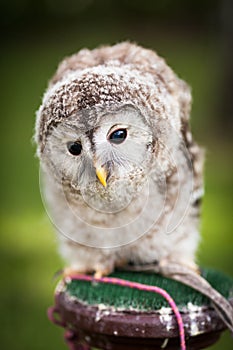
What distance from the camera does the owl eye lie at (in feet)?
3.32

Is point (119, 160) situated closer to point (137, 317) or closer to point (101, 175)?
point (101, 175)

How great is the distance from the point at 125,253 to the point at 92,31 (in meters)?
5.64

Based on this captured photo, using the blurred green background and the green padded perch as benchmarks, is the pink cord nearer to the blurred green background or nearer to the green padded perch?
the green padded perch

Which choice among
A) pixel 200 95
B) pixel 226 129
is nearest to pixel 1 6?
pixel 200 95

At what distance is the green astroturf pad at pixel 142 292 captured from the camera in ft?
3.68

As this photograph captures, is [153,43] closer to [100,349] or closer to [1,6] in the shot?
[1,6]

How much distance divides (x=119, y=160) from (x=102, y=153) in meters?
0.05

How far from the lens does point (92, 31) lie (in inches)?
263

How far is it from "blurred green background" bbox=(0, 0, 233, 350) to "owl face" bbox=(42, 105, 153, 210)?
1.22 ft

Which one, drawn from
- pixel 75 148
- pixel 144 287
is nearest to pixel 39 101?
pixel 75 148

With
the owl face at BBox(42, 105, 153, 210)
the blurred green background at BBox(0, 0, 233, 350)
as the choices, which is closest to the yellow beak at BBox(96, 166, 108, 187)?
the owl face at BBox(42, 105, 153, 210)

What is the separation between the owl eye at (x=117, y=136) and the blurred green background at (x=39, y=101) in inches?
17.8

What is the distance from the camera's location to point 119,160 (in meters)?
1.03

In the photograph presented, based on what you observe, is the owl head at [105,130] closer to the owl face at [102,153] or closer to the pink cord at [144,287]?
the owl face at [102,153]
